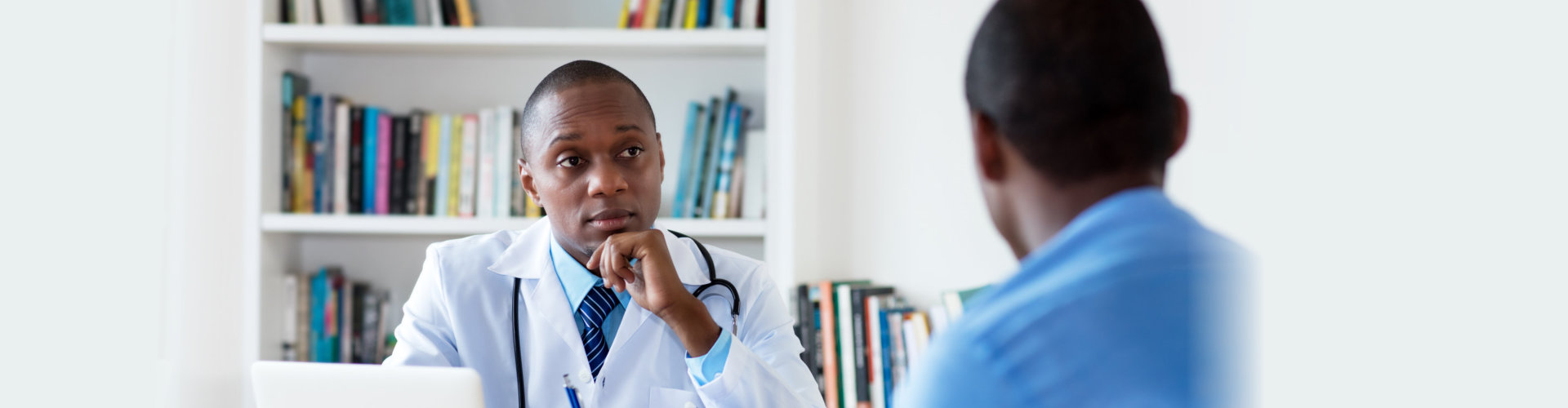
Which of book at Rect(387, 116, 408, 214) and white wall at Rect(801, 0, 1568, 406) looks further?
book at Rect(387, 116, 408, 214)

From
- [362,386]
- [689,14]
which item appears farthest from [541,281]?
[689,14]

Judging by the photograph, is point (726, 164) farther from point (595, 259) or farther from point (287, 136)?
point (595, 259)

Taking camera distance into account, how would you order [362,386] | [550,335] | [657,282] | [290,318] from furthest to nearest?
[290,318]
[550,335]
[657,282]
[362,386]

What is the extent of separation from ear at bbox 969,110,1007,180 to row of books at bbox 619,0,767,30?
1.72 meters

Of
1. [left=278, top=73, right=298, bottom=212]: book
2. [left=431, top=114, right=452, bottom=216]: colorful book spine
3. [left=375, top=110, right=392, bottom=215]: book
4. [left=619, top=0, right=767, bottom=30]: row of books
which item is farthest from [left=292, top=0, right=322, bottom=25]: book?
[left=619, top=0, right=767, bottom=30]: row of books

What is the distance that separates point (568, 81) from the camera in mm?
1201

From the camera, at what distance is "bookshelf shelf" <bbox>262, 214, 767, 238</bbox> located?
2.19 metres

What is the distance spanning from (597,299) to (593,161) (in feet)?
0.61

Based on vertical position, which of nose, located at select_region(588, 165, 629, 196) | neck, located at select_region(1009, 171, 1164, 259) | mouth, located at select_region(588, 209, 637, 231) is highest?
nose, located at select_region(588, 165, 629, 196)

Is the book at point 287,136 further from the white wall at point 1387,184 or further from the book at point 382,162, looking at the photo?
the white wall at point 1387,184

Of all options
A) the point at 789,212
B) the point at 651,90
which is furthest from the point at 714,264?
the point at 651,90

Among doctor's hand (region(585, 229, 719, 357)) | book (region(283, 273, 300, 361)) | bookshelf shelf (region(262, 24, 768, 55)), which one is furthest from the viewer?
book (region(283, 273, 300, 361))

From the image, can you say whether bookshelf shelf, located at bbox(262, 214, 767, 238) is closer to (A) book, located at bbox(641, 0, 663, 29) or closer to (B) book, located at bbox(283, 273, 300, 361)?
(B) book, located at bbox(283, 273, 300, 361)

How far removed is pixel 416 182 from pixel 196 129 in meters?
0.43
